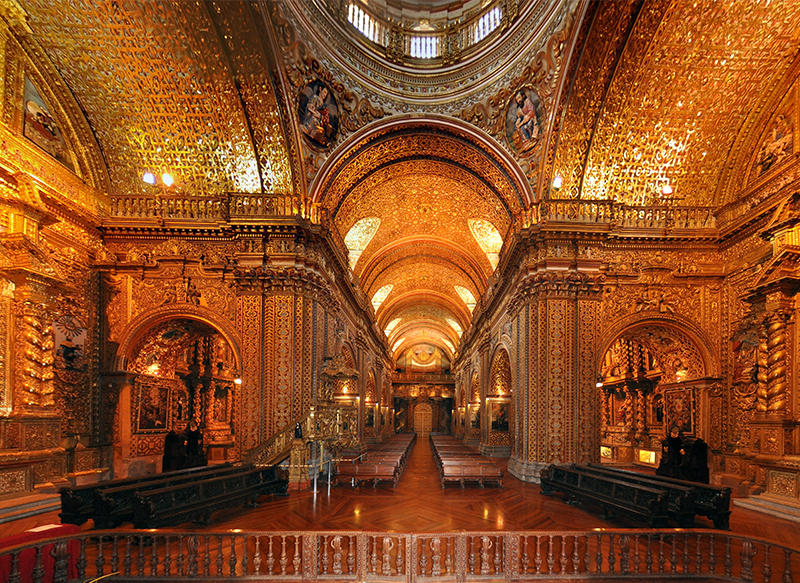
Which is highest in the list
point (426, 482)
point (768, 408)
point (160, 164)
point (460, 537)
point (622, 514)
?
point (160, 164)

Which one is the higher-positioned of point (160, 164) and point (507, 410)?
point (160, 164)

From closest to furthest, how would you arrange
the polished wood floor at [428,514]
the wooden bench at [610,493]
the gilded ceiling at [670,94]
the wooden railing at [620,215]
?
1. the wooden bench at [610,493]
2. the polished wood floor at [428,514]
3. the gilded ceiling at [670,94]
4. the wooden railing at [620,215]

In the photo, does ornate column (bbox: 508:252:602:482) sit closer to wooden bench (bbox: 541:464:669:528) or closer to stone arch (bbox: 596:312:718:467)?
stone arch (bbox: 596:312:718:467)

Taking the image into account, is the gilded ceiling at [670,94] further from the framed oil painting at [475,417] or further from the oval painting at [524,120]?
the framed oil painting at [475,417]

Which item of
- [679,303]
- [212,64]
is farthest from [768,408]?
[212,64]

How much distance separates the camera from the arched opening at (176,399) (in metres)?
11.1

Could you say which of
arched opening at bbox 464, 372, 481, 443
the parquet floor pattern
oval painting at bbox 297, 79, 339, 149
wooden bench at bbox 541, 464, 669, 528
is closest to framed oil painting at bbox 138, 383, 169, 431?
the parquet floor pattern

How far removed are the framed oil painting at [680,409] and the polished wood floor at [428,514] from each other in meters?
3.30

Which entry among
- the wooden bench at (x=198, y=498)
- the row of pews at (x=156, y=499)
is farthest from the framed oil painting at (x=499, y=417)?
the row of pews at (x=156, y=499)

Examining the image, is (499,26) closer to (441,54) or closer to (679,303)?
(441,54)

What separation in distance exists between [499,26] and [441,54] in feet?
5.99

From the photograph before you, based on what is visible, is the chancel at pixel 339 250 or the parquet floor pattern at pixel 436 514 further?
the chancel at pixel 339 250

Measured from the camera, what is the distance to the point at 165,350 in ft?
42.6

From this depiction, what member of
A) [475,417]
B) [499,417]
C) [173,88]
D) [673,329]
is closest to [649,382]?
[673,329]
